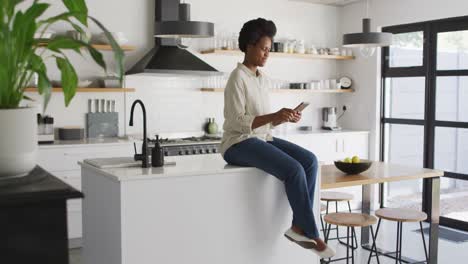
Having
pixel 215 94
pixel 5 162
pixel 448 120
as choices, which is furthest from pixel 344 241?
pixel 5 162

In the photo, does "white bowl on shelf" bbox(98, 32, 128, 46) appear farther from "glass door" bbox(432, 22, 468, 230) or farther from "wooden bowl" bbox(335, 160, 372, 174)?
"glass door" bbox(432, 22, 468, 230)

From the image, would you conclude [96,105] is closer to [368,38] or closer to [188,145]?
[188,145]

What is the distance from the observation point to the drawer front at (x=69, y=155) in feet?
16.4

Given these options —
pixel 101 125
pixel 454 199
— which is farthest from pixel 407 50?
pixel 101 125

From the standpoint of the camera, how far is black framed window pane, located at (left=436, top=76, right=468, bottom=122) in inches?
231

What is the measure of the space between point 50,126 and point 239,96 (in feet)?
9.03

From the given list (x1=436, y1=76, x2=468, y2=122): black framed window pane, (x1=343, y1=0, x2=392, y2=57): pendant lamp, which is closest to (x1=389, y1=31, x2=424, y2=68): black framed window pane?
(x1=436, y1=76, x2=468, y2=122): black framed window pane

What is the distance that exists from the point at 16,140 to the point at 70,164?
367 cm

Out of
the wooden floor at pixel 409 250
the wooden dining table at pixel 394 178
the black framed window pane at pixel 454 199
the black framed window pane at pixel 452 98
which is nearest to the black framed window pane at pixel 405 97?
the black framed window pane at pixel 452 98

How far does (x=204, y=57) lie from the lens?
21.1 ft

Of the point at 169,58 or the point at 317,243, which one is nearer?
the point at 317,243

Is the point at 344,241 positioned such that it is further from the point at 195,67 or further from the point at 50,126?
the point at 50,126

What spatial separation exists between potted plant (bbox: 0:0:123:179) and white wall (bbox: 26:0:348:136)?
4.14 m

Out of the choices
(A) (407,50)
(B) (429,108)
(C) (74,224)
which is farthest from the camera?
(A) (407,50)
